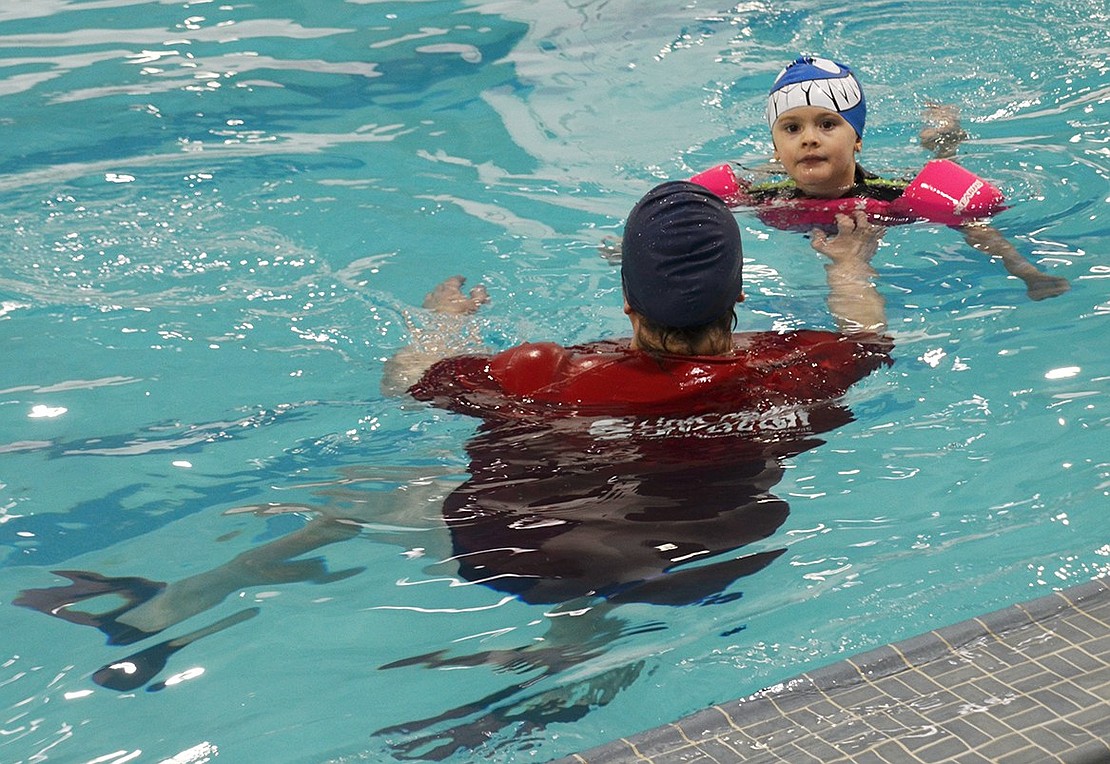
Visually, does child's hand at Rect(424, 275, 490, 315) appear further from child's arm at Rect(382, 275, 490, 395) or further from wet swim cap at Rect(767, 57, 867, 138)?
wet swim cap at Rect(767, 57, 867, 138)

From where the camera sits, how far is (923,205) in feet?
17.5

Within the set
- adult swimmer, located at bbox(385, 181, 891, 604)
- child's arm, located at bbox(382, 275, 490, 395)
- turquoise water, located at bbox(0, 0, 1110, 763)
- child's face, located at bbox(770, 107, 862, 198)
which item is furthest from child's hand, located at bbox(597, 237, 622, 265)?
adult swimmer, located at bbox(385, 181, 891, 604)

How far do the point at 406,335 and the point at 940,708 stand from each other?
2796 mm

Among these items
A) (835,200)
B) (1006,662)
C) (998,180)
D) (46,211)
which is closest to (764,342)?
(1006,662)

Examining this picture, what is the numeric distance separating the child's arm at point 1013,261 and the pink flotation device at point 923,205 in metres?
0.07

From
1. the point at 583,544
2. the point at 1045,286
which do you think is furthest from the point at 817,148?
the point at 583,544

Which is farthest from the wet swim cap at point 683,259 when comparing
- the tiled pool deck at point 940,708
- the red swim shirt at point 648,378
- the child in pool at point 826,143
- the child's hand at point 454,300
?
the child in pool at point 826,143

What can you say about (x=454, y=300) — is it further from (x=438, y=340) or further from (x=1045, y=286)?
(x=1045, y=286)

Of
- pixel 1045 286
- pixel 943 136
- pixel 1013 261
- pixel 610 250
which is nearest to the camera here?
pixel 1045 286

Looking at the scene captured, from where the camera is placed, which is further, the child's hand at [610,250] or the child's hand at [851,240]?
the child's hand at [610,250]

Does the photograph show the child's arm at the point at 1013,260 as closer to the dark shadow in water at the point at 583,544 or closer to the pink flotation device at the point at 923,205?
the pink flotation device at the point at 923,205

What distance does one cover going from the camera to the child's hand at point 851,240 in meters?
5.06

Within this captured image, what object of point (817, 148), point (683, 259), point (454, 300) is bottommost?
point (454, 300)

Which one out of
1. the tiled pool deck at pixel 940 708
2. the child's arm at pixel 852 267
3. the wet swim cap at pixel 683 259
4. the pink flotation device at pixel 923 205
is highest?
the wet swim cap at pixel 683 259
